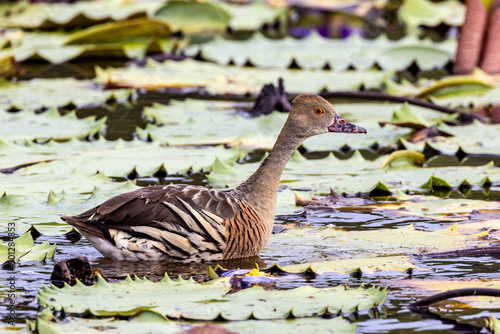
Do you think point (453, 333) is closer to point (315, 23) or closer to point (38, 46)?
point (38, 46)

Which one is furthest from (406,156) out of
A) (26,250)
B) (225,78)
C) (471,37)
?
(225,78)

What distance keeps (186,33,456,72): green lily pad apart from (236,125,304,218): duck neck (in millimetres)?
5524

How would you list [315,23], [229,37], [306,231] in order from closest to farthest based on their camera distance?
[306,231]
[229,37]
[315,23]

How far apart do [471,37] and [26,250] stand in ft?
21.7

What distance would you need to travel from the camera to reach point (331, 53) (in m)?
12.3

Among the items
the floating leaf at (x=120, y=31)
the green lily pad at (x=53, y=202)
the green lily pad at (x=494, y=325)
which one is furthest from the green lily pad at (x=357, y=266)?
the floating leaf at (x=120, y=31)

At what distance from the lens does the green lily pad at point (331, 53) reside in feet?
37.8

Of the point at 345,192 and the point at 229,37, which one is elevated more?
the point at 229,37

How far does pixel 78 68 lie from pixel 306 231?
22.9 ft

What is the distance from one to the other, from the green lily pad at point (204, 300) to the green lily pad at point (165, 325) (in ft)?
0.19

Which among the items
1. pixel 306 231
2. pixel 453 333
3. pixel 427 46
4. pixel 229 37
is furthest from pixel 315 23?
pixel 453 333

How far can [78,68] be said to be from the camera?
1173cm

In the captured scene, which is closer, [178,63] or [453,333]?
[453,333]

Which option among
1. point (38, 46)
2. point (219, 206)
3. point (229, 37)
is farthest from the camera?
point (229, 37)
